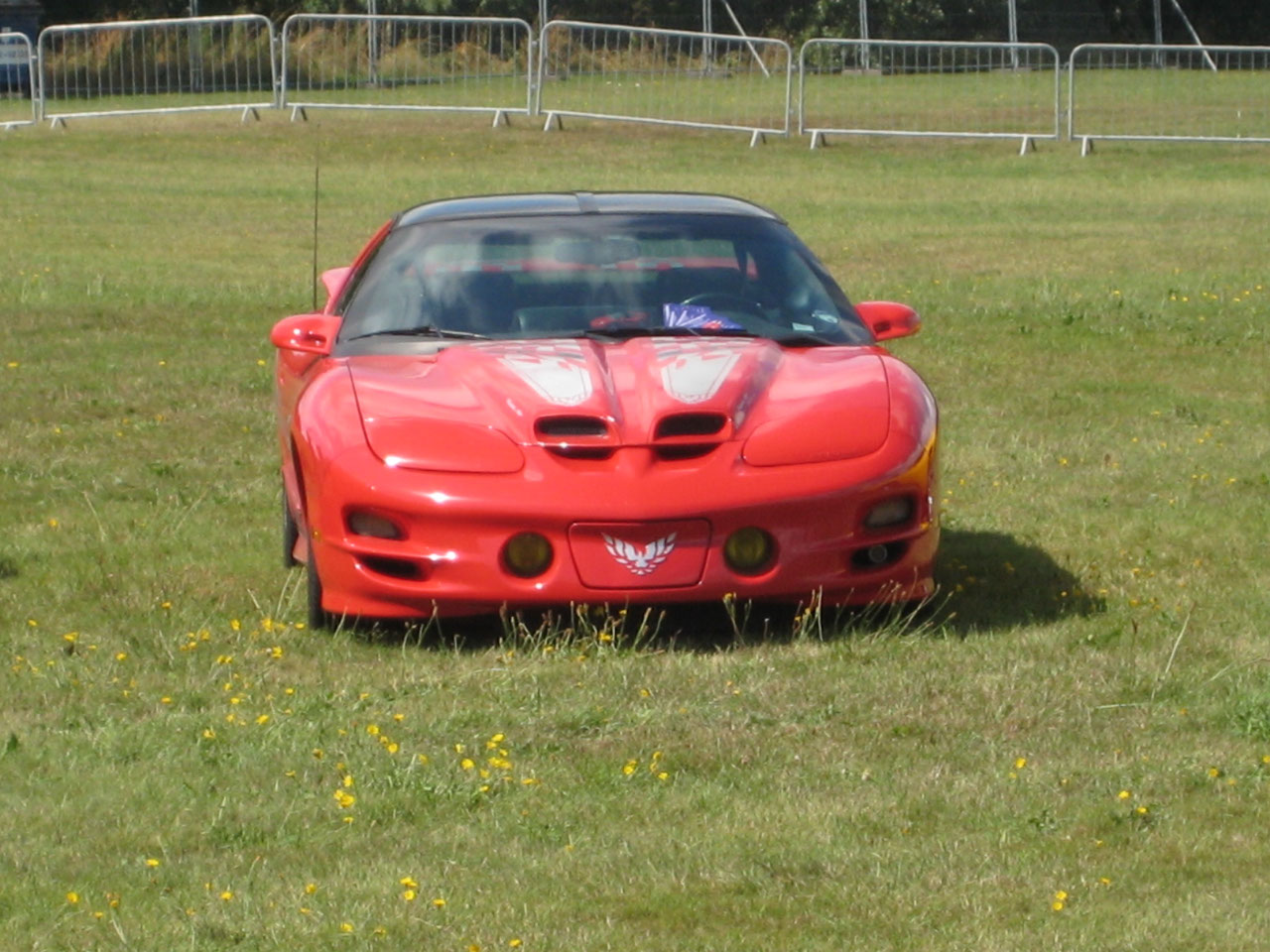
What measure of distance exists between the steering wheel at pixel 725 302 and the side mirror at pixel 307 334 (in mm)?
1117

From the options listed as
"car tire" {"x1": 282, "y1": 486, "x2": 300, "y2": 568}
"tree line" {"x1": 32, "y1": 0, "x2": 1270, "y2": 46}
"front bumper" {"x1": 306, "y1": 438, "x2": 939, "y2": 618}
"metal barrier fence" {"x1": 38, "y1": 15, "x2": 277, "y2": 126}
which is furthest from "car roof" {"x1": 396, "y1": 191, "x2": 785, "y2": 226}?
A: "tree line" {"x1": 32, "y1": 0, "x2": 1270, "y2": 46}

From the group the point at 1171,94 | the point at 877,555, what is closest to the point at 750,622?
the point at 877,555

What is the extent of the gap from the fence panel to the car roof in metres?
22.4

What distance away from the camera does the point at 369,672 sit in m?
5.69

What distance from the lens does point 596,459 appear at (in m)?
5.75

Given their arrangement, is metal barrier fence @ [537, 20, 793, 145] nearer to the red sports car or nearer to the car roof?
the car roof

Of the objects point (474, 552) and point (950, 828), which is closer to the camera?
point (950, 828)

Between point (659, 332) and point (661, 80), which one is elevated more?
point (661, 80)

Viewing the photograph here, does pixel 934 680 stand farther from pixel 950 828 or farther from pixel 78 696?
pixel 78 696

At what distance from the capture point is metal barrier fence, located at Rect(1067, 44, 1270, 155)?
26.2 meters

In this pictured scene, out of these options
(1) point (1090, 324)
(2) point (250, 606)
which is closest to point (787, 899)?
(2) point (250, 606)

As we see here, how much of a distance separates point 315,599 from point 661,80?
856 inches

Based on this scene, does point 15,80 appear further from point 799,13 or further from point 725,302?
point 725,302

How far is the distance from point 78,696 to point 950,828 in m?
2.30
